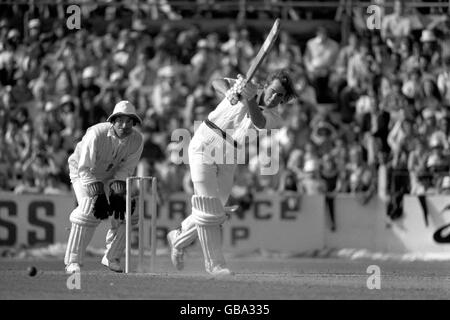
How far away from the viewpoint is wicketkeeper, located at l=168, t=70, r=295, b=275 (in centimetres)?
1317

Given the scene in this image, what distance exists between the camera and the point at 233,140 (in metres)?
13.3

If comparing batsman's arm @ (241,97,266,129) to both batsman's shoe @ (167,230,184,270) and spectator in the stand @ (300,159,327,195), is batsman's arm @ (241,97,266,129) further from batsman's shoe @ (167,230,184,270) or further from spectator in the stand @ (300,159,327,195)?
spectator in the stand @ (300,159,327,195)

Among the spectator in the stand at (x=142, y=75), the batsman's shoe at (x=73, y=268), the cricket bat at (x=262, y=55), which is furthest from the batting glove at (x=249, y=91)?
the spectator in the stand at (x=142, y=75)

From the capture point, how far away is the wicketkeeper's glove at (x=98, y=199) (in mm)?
13281

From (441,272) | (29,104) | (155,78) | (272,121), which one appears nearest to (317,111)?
(155,78)

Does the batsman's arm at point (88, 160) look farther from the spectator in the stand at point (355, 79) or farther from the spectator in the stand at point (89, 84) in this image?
the spectator in the stand at point (355, 79)

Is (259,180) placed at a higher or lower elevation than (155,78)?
lower

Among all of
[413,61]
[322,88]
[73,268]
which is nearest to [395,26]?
[413,61]

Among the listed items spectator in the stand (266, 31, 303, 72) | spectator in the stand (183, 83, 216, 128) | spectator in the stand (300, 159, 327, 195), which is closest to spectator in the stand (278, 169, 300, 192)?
spectator in the stand (300, 159, 327, 195)

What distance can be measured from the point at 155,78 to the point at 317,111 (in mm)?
3098

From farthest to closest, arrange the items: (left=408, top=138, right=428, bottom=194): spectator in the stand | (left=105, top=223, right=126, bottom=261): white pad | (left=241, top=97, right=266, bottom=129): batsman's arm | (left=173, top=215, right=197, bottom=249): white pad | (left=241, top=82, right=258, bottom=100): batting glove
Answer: (left=408, top=138, right=428, bottom=194): spectator in the stand < (left=105, top=223, right=126, bottom=261): white pad < (left=173, top=215, right=197, bottom=249): white pad < (left=241, top=97, right=266, bottom=129): batsman's arm < (left=241, top=82, right=258, bottom=100): batting glove

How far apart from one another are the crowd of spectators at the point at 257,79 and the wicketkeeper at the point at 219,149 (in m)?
7.16

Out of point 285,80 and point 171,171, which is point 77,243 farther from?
point 171,171

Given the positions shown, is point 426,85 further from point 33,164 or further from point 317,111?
point 33,164
